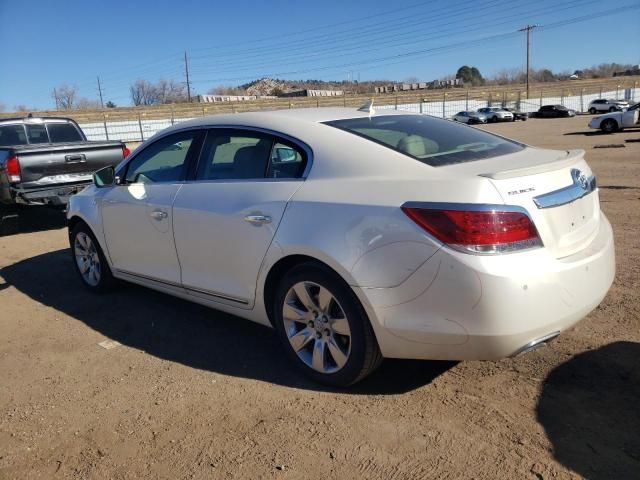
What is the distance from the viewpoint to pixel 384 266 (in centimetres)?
291

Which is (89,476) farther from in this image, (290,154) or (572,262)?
(572,262)

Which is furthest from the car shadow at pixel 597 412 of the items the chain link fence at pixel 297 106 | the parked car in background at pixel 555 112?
the parked car in background at pixel 555 112

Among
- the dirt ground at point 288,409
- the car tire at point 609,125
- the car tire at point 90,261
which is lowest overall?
the car tire at point 609,125

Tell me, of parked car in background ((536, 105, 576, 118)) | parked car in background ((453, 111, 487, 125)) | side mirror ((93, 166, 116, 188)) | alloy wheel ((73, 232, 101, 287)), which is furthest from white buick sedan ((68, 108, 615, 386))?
parked car in background ((536, 105, 576, 118))

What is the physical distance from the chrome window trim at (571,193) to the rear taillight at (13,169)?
785 cm

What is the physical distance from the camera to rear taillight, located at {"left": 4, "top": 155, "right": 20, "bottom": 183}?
27.4 ft

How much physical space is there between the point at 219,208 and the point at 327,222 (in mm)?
962

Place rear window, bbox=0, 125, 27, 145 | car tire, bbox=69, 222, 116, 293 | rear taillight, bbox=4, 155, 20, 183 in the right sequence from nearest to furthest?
car tire, bbox=69, 222, 116, 293, rear taillight, bbox=4, 155, 20, 183, rear window, bbox=0, 125, 27, 145

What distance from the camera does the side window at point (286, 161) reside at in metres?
3.50

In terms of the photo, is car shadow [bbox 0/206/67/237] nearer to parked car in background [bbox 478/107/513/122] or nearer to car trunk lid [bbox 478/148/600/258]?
car trunk lid [bbox 478/148/600/258]

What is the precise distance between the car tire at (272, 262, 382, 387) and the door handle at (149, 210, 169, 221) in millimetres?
1239

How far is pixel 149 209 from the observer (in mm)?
4402

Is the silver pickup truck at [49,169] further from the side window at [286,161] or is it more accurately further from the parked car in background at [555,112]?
the parked car in background at [555,112]

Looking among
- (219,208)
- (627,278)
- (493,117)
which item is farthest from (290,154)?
(493,117)
